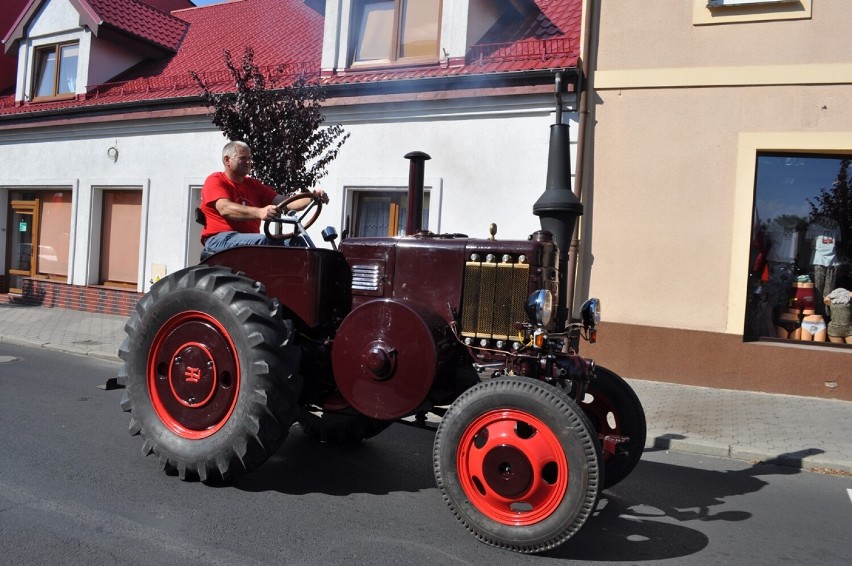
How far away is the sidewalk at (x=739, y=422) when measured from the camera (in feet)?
18.3

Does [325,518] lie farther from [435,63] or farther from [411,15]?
[411,15]

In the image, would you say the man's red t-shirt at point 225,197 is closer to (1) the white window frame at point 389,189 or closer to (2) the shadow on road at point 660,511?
(2) the shadow on road at point 660,511

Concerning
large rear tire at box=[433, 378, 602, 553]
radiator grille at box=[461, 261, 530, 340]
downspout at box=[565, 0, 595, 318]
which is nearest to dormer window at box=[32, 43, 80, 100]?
downspout at box=[565, 0, 595, 318]

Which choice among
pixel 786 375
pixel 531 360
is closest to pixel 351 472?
pixel 531 360

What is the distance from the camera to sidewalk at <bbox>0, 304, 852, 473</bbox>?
558 centimetres

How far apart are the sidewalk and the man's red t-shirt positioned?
12.5ft

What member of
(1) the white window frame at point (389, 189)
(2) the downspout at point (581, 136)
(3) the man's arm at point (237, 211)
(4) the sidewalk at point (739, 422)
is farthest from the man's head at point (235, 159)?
(2) the downspout at point (581, 136)

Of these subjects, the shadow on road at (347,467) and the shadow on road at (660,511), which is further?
the shadow on road at (347,467)

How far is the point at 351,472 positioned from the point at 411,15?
822 cm

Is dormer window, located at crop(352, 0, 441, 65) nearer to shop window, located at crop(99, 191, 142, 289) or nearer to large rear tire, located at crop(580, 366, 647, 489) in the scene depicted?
shop window, located at crop(99, 191, 142, 289)

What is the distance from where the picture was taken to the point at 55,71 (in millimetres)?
14133

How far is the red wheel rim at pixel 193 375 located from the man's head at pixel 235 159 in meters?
1.08

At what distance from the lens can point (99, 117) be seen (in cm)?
1274

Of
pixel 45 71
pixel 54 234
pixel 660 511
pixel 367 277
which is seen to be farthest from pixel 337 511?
pixel 45 71
